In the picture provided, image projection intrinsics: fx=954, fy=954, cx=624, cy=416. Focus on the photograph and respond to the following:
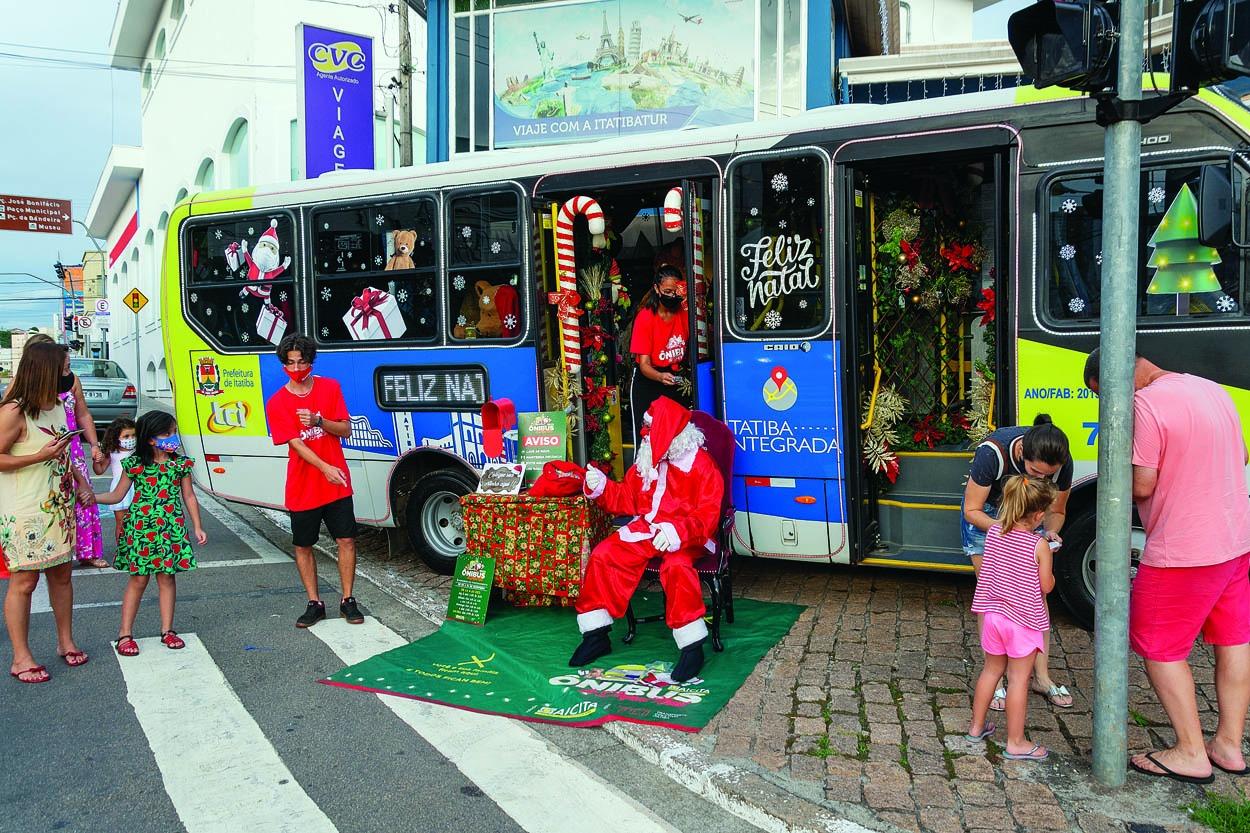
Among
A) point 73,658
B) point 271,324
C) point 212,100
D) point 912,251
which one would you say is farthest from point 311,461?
point 212,100

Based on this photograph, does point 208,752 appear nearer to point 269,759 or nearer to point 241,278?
point 269,759

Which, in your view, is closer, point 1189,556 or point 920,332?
point 1189,556

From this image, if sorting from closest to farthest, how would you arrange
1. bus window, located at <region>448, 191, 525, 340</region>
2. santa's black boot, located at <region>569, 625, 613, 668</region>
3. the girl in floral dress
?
santa's black boot, located at <region>569, 625, 613, 668</region>, the girl in floral dress, bus window, located at <region>448, 191, 525, 340</region>

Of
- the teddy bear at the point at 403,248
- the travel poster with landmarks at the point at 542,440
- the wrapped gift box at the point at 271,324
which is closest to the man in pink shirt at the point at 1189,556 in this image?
the travel poster with landmarks at the point at 542,440

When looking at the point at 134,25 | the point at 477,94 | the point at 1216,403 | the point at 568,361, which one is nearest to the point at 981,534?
the point at 1216,403

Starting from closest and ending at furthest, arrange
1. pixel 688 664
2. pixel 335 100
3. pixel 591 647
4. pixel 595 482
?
pixel 688 664 → pixel 591 647 → pixel 595 482 → pixel 335 100

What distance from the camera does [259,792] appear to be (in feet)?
12.6

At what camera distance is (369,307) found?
7441 millimetres

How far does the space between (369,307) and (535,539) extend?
8.21 feet

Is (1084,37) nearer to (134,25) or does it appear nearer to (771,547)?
(771,547)

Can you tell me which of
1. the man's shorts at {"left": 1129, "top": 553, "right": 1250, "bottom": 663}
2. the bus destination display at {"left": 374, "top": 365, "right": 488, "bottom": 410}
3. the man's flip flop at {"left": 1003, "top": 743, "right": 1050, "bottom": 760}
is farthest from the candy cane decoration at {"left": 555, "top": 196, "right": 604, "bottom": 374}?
the man's shorts at {"left": 1129, "top": 553, "right": 1250, "bottom": 663}

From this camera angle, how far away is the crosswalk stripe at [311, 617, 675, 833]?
3.60m

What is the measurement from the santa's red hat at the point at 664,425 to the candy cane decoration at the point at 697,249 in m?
0.77

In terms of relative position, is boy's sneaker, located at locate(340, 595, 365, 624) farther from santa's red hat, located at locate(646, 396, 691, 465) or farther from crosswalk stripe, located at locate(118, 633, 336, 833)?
A: santa's red hat, located at locate(646, 396, 691, 465)
